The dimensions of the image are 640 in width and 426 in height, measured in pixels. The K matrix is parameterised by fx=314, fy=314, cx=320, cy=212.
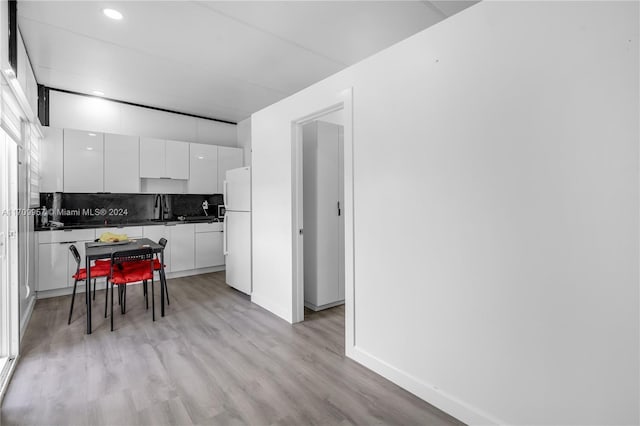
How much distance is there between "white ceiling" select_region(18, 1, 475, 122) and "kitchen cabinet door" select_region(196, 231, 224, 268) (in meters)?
2.38

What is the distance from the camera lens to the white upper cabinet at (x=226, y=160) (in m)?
5.93

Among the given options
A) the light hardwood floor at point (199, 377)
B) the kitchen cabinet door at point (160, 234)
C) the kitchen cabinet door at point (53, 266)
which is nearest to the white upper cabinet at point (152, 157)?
the kitchen cabinet door at point (160, 234)

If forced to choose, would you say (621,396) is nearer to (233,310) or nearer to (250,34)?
(233,310)

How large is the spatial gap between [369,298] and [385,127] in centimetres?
127

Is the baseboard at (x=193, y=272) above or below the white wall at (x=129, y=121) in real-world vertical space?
below

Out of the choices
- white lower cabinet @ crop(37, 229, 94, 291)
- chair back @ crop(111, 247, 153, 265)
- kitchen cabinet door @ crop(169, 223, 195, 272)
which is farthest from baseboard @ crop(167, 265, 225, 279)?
chair back @ crop(111, 247, 153, 265)

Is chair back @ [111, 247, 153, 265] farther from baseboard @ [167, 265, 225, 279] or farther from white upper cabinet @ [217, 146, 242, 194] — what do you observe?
white upper cabinet @ [217, 146, 242, 194]

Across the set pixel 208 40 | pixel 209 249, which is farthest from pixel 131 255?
pixel 209 249

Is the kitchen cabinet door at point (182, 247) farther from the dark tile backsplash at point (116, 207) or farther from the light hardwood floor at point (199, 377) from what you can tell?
the light hardwood floor at point (199, 377)

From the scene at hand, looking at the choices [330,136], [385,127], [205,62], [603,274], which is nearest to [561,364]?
[603,274]

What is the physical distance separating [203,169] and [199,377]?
417 cm

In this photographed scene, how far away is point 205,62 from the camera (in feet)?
12.1

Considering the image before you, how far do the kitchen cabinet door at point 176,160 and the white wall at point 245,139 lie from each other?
1.15m

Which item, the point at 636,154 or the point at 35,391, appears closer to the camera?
the point at 636,154
